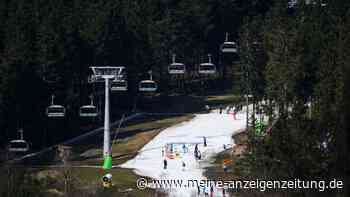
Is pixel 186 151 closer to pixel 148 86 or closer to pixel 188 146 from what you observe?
pixel 188 146

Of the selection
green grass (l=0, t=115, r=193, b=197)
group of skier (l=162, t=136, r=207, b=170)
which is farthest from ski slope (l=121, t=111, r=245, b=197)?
green grass (l=0, t=115, r=193, b=197)

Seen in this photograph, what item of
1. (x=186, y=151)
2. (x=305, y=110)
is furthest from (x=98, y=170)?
(x=305, y=110)

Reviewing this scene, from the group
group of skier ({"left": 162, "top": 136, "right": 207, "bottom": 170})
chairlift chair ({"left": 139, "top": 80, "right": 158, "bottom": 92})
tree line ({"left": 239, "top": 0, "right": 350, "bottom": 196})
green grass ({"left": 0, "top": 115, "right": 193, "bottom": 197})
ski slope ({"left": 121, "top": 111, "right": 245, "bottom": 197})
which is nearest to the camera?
tree line ({"left": 239, "top": 0, "right": 350, "bottom": 196})

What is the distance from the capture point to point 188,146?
7988 centimetres

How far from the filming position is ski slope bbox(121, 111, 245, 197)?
68.1m

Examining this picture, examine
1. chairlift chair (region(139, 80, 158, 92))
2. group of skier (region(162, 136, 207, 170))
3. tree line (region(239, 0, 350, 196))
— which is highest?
tree line (region(239, 0, 350, 196))

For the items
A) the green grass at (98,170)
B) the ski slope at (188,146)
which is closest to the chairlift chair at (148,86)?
the ski slope at (188,146)

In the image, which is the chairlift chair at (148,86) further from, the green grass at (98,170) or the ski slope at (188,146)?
the green grass at (98,170)

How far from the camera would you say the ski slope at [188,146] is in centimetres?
6807

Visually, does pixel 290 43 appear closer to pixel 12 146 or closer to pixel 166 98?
pixel 12 146

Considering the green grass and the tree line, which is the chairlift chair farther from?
the tree line

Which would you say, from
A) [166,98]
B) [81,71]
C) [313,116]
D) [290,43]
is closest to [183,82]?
[166,98]

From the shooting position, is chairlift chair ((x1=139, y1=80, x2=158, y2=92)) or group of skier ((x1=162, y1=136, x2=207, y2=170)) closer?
group of skier ((x1=162, y1=136, x2=207, y2=170))

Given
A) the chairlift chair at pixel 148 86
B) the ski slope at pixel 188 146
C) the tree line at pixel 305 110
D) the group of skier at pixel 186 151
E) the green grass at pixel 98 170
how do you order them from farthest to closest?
the chairlift chair at pixel 148 86, the group of skier at pixel 186 151, the ski slope at pixel 188 146, the green grass at pixel 98 170, the tree line at pixel 305 110
